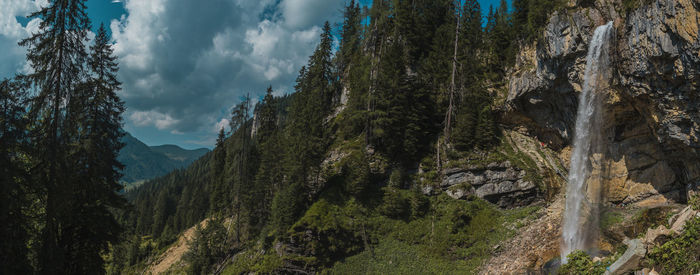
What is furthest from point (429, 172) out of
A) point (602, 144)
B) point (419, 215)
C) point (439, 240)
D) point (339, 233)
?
point (602, 144)

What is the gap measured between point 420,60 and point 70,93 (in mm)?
30153

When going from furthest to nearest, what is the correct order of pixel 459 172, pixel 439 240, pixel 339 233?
pixel 459 172 → pixel 339 233 → pixel 439 240

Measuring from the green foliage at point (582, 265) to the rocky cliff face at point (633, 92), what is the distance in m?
7.97

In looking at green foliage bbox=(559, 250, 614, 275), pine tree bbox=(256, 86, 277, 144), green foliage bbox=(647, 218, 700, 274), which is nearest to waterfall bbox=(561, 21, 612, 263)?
green foliage bbox=(559, 250, 614, 275)

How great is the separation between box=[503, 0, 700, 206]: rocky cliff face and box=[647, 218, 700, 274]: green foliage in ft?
23.7

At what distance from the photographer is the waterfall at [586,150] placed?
1748cm

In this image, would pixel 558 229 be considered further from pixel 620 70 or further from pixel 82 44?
pixel 82 44

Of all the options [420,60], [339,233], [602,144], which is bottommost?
[339,233]

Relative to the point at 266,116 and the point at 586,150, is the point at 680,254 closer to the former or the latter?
the point at 586,150

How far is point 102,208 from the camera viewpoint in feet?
42.9

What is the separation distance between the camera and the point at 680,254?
31.2 feet

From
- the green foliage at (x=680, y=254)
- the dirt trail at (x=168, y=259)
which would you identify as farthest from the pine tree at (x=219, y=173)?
the green foliage at (x=680, y=254)

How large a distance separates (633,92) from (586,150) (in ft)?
15.4

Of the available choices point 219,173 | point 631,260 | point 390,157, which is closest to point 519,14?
point 390,157
